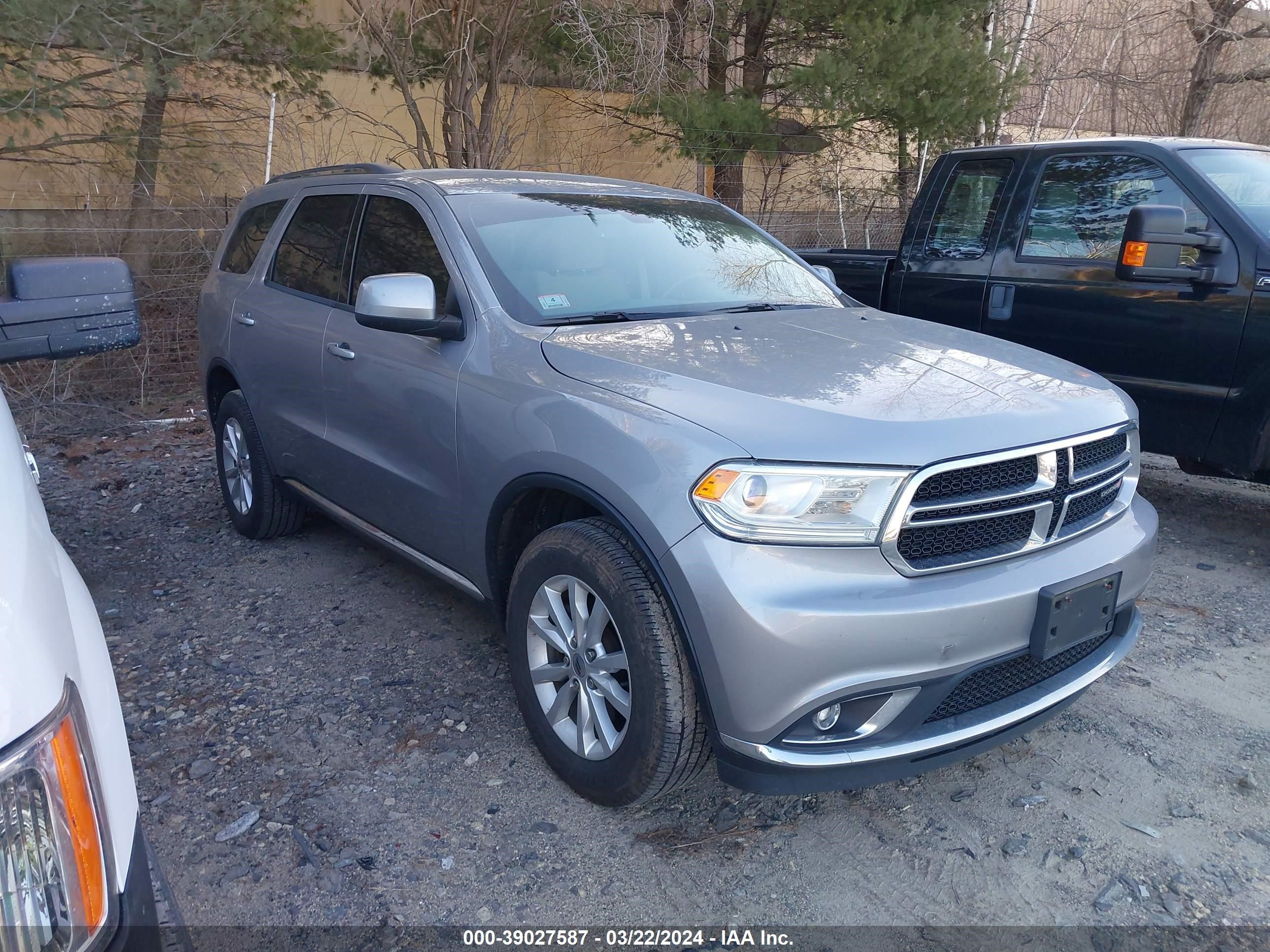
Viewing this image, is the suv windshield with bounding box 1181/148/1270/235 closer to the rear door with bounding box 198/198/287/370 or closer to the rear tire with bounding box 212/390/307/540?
the rear door with bounding box 198/198/287/370

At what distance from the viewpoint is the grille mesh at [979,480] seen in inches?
94.9

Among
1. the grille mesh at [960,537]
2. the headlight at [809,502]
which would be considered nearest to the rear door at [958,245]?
the grille mesh at [960,537]

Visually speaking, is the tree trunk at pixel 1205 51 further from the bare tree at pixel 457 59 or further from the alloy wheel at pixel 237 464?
the alloy wheel at pixel 237 464

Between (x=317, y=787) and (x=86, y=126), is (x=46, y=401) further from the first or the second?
(x=317, y=787)

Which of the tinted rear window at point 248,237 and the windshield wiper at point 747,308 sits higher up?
the tinted rear window at point 248,237

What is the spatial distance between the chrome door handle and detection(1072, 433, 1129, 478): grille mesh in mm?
2600

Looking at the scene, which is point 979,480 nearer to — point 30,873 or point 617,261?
point 617,261

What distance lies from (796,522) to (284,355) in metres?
2.91

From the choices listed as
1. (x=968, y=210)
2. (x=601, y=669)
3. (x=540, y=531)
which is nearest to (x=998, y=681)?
(x=601, y=669)

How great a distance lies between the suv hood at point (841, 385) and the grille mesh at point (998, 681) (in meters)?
0.59

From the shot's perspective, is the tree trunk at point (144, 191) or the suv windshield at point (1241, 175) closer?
the suv windshield at point (1241, 175)

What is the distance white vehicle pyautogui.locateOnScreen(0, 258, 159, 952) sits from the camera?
46.6 inches

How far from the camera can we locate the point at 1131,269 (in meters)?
4.57

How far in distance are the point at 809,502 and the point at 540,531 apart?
1.13m
